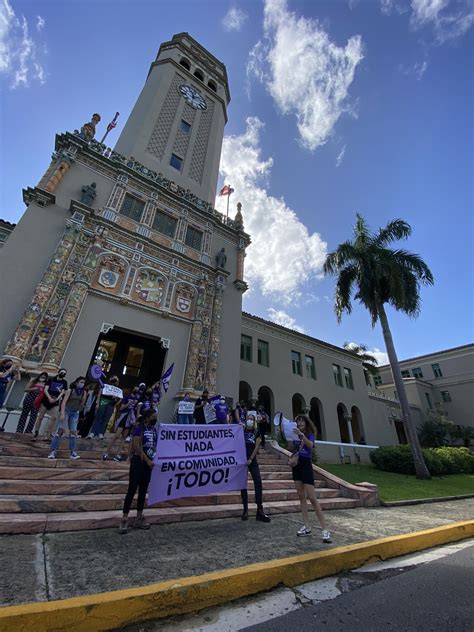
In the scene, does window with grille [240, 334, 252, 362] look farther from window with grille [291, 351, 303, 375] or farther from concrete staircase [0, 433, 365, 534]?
concrete staircase [0, 433, 365, 534]

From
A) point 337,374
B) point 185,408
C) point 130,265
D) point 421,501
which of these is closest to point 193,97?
point 130,265

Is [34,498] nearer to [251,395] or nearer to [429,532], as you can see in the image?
[429,532]

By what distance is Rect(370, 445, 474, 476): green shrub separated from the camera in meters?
14.4


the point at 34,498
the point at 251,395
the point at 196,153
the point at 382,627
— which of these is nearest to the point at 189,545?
the point at 382,627

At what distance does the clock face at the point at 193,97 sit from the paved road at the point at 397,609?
26.9 metres

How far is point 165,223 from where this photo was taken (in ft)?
52.4

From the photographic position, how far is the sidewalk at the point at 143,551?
2627 mm

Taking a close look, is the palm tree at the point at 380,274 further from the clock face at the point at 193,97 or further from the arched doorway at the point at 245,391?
the clock face at the point at 193,97

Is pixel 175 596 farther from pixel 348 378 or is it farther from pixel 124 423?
pixel 348 378

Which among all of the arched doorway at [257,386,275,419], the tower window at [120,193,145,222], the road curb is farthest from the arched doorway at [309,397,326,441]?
the tower window at [120,193,145,222]

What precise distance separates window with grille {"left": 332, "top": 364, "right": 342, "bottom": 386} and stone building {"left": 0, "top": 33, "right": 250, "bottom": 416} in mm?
13500

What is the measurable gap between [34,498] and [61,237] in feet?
35.4

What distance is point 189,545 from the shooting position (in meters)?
3.83

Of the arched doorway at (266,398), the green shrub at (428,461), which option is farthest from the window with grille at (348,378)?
the green shrub at (428,461)
